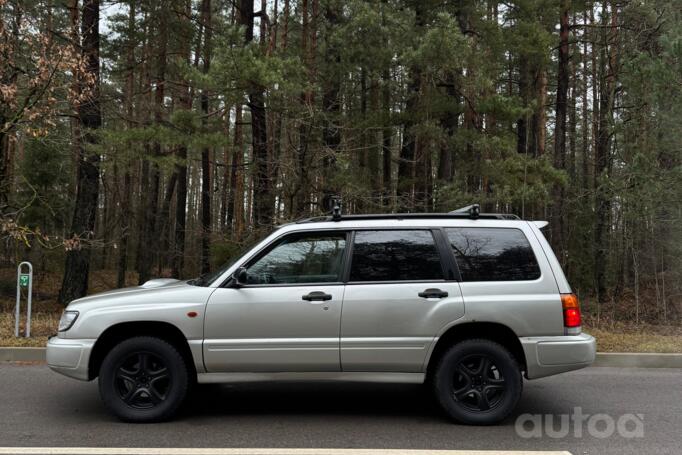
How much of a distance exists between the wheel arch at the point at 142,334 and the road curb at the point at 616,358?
3353mm

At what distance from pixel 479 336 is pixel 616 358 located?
3887mm

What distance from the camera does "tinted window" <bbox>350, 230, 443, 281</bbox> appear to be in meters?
5.19

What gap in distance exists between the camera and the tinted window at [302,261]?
5.19 metres

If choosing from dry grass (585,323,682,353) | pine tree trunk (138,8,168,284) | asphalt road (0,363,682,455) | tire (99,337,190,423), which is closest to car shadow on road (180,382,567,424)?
asphalt road (0,363,682,455)

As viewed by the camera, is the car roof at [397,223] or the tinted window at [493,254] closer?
the tinted window at [493,254]

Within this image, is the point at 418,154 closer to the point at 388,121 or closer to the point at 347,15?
the point at 388,121

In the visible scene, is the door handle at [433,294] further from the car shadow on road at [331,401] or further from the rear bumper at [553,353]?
the car shadow on road at [331,401]

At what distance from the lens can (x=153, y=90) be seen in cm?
2125

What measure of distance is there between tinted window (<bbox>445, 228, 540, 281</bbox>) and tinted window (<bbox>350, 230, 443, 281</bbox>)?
247mm

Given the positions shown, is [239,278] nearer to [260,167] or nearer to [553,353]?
[553,353]

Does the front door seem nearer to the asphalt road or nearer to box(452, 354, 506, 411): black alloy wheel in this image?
the asphalt road

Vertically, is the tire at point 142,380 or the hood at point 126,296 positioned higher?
the hood at point 126,296

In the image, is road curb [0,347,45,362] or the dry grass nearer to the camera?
road curb [0,347,45,362]

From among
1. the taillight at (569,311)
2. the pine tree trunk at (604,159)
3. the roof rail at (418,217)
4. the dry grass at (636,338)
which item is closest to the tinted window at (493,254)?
the roof rail at (418,217)
